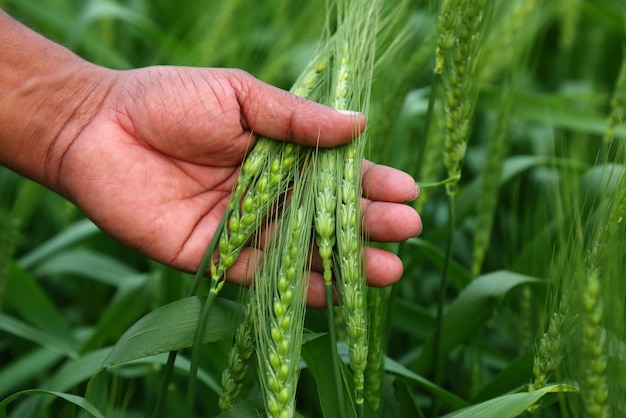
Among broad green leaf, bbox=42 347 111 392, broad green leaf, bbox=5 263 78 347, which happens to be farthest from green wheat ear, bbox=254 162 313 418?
broad green leaf, bbox=5 263 78 347

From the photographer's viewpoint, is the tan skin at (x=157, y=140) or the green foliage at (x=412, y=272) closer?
the green foliage at (x=412, y=272)

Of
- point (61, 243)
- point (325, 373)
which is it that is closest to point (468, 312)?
point (325, 373)

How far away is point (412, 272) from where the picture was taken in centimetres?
171

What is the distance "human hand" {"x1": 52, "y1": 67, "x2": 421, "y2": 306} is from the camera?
3.61ft

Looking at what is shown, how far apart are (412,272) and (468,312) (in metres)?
0.44

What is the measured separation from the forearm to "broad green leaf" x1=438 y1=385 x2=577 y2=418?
69 cm

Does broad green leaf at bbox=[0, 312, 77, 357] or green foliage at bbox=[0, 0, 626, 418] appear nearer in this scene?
green foliage at bbox=[0, 0, 626, 418]

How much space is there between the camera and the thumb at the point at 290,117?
1.05m

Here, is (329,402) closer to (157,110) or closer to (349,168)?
(349,168)

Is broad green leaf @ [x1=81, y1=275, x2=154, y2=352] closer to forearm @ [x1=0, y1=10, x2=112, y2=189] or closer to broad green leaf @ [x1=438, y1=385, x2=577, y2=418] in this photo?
forearm @ [x1=0, y1=10, x2=112, y2=189]

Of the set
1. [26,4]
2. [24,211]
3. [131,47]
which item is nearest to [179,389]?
[24,211]

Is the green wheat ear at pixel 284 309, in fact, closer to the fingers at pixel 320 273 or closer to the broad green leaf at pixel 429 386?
the fingers at pixel 320 273

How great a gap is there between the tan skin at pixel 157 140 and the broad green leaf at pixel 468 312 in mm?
214

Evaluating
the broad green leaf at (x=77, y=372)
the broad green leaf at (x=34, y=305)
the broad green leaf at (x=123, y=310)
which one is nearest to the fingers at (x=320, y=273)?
the broad green leaf at (x=77, y=372)
